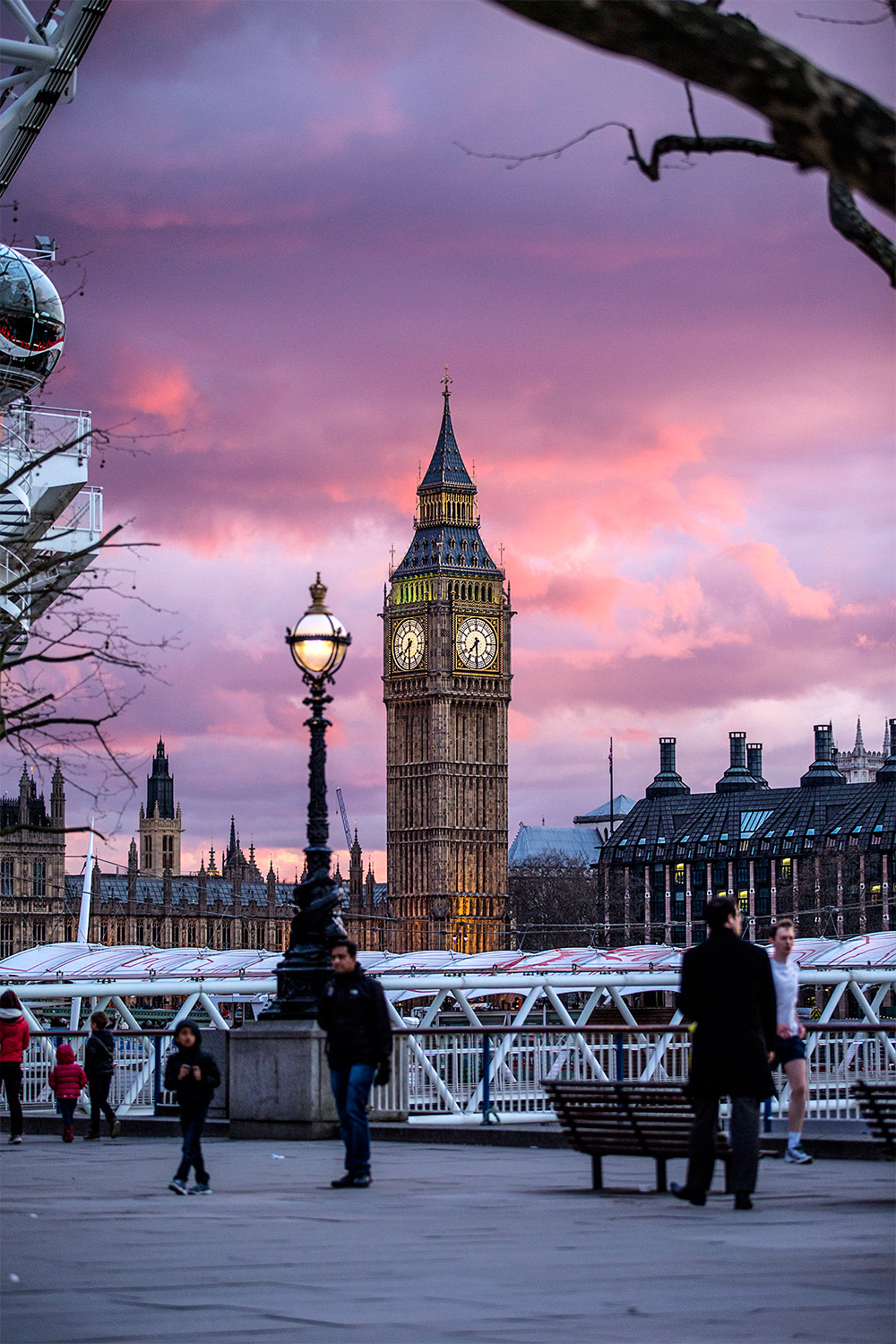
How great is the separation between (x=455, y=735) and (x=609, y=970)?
4945 inches

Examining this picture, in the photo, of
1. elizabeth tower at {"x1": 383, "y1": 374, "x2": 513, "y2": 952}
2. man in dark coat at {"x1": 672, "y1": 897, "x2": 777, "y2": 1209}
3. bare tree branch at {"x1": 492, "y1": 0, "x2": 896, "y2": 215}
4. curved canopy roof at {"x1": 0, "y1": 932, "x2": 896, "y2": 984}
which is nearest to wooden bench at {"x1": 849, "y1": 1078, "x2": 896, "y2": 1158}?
man in dark coat at {"x1": 672, "y1": 897, "x2": 777, "y2": 1209}

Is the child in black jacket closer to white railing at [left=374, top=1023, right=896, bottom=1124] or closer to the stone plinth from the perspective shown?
the stone plinth

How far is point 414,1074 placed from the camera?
23734 millimetres

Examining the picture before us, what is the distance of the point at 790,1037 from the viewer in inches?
631

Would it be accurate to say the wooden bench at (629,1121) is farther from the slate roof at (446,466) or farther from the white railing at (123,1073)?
the slate roof at (446,466)

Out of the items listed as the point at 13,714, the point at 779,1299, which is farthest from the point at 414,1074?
the point at 779,1299

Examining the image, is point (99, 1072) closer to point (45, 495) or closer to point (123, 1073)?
point (123, 1073)

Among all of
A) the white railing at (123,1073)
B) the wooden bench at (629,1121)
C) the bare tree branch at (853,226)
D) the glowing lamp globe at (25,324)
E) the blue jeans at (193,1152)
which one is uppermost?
the glowing lamp globe at (25,324)

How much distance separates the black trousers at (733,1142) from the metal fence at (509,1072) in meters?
7.90

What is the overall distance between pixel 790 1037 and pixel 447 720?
153384 millimetres

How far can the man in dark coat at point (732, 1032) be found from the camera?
11938mm

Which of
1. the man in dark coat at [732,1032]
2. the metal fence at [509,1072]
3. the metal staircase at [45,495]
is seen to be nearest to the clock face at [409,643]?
the metal staircase at [45,495]

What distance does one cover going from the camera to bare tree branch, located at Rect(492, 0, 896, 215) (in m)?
6.78

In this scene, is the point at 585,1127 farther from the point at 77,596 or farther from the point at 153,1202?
the point at 77,596
